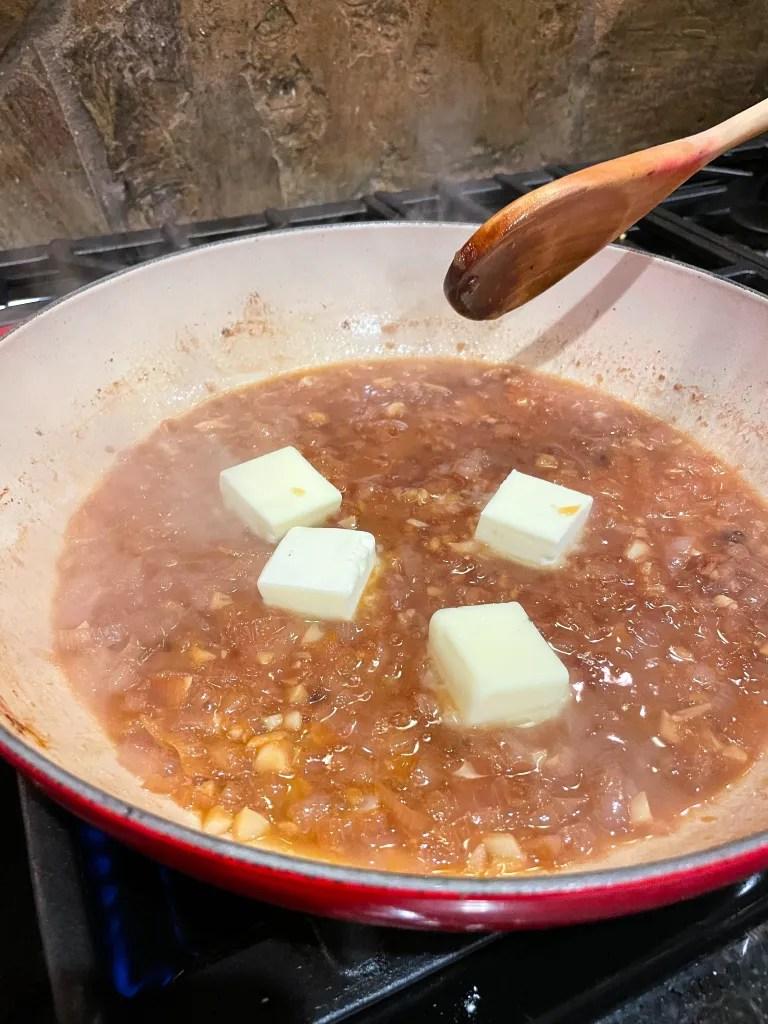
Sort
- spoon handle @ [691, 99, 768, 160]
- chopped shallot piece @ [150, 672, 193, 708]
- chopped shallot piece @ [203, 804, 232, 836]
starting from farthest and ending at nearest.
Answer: spoon handle @ [691, 99, 768, 160]
chopped shallot piece @ [150, 672, 193, 708]
chopped shallot piece @ [203, 804, 232, 836]

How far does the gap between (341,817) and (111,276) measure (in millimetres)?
1665

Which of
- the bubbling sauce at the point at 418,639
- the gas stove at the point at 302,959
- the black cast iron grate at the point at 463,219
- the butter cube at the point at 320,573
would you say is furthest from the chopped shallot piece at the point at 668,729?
the black cast iron grate at the point at 463,219

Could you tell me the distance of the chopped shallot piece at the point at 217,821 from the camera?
4.33 feet

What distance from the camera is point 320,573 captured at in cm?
171

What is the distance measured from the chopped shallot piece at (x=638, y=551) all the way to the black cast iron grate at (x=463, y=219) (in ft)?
3.35

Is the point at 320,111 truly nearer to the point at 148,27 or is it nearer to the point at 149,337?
the point at 148,27

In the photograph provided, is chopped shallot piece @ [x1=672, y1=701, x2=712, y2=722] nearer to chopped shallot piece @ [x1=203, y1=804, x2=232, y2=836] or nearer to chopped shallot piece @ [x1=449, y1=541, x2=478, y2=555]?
chopped shallot piece @ [x1=449, y1=541, x2=478, y2=555]

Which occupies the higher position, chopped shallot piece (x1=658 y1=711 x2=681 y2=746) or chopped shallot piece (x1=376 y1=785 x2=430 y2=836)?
chopped shallot piece (x1=376 y1=785 x2=430 y2=836)

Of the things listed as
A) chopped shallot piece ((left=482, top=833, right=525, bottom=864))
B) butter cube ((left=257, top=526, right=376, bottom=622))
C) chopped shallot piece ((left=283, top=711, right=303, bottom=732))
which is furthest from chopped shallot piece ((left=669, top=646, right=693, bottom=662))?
chopped shallot piece ((left=283, top=711, right=303, bottom=732))

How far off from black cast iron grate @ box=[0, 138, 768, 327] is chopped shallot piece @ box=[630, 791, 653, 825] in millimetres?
1702

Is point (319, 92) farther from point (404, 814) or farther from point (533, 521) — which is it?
point (404, 814)

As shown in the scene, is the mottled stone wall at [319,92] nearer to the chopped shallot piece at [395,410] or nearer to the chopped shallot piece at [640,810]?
the chopped shallot piece at [395,410]

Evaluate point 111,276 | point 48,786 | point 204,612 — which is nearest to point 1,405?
point 111,276

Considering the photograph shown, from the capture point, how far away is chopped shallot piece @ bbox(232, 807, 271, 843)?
131 centimetres
